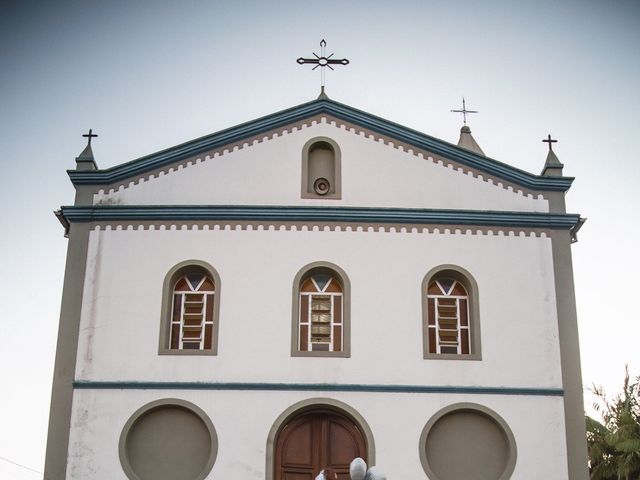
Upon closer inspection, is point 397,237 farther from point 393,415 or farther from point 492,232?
point 393,415

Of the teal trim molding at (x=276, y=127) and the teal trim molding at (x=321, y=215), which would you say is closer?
the teal trim molding at (x=321, y=215)

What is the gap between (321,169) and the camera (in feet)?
68.0

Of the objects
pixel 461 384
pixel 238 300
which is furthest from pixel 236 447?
pixel 461 384

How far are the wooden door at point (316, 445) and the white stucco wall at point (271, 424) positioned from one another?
37 cm

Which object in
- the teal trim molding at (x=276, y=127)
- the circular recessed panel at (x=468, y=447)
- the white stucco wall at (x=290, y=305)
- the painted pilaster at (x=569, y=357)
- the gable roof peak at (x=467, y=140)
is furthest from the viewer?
the gable roof peak at (x=467, y=140)

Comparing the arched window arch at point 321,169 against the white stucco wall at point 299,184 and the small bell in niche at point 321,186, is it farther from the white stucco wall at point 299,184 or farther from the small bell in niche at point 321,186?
the white stucco wall at point 299,184

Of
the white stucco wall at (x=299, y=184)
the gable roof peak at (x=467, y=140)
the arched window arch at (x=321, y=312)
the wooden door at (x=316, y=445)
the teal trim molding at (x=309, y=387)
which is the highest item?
the gable roof peak at (x=467, y=140)

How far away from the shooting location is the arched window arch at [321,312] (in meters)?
19.2

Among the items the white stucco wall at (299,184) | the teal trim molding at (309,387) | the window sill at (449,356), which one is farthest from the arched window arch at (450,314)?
the white stucco wall at (299,184)

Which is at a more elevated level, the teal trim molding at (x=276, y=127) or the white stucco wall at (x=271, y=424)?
the teal trim molding at (x=276, y=127)

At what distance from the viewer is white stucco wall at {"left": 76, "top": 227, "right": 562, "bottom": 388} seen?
18938 millimetres

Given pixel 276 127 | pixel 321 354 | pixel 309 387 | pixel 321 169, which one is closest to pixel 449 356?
pixel 321 354

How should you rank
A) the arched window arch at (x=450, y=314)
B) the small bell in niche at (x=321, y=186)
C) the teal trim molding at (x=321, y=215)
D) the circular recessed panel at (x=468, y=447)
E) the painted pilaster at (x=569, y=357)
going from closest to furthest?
1. the painted pilaster at (x=569, y=357)
2. the circular recessed panel at (x=468, y=447)
3. the arched window arch at (x=450, y=314)
4. the teal trim molding at (x=321, y=215)
5. the small bell in niche at (x=321, y=186)

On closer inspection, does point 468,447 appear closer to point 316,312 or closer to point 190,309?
point 316,312
